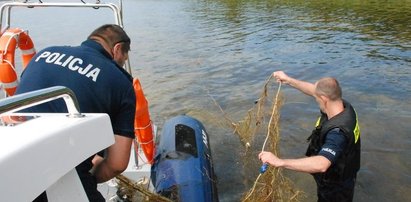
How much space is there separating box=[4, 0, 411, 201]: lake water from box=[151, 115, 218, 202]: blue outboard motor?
1.24m

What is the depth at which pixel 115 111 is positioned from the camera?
110 inches

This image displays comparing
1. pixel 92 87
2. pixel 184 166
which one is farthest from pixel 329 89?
pixel 92 87

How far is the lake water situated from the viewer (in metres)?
7.07

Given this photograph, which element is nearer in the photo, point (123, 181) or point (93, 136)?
point (93, 136)

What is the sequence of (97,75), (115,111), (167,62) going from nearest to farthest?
1. (97,75)
2. (115,111)
3. (167,62)

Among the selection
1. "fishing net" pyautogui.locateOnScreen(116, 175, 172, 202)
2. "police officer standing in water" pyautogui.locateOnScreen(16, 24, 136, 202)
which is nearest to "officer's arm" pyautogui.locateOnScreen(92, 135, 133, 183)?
"police officer standing in water" pyautogui.locateOnScreen(16, 24, 136, 202)

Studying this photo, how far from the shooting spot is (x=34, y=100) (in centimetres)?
158

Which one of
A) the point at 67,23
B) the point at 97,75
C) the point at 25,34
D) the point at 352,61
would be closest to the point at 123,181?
the point at 97,75

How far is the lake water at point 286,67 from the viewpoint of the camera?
7069 millimetres

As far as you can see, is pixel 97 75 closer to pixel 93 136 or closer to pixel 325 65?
pixel 93 136

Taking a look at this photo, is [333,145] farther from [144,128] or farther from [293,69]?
[293,69]

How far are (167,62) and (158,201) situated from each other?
11.6 meters

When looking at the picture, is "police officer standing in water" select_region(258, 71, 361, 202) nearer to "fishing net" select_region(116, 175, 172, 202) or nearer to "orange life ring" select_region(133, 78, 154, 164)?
"fishing net" select_region(116, 175, 172, 202)

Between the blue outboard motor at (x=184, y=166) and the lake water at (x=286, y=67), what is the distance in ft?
4.06
